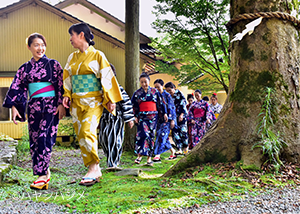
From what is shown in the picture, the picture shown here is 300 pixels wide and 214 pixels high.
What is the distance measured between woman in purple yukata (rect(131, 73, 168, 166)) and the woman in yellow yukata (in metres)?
2.59

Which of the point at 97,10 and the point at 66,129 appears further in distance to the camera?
the point at 97,10

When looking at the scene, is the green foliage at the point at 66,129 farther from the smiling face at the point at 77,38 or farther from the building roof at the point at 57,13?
the smiling face at the point at 77,38

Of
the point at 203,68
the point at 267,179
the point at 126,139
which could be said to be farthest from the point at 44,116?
the point at 203,68

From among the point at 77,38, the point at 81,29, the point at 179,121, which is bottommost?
the point at 179,121

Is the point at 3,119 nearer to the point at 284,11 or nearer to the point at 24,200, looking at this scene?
the point at 24,200

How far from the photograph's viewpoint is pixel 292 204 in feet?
7.59

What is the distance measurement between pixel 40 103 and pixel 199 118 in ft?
21.6

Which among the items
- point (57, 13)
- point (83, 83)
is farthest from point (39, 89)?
point (57, 13)

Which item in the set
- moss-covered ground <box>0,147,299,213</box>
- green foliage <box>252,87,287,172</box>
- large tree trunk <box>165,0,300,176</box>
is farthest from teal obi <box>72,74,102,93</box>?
green foliage <box>252,87,287,172</box>

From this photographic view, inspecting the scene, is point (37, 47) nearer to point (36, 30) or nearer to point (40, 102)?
point (40, 102)

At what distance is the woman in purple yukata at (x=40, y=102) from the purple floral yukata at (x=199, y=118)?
20.6 ft

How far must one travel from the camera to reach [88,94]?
3926 mm

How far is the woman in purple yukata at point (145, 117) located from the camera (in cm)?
652

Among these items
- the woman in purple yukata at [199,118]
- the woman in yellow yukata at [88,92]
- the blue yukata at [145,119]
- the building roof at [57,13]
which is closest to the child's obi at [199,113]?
the woman in purple yukata at [199,118]
